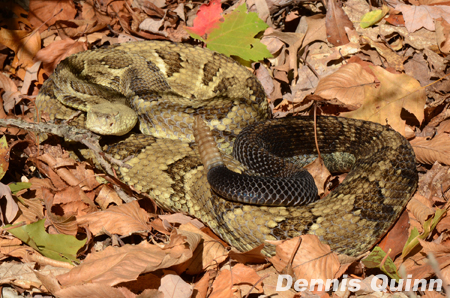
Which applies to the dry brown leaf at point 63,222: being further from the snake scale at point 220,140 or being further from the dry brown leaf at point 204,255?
the dry brown leaf at point 204,255

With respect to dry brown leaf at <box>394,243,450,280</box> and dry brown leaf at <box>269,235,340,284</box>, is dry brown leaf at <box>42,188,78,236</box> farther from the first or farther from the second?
dry brown leaf at <box>394,243,450,280</box>

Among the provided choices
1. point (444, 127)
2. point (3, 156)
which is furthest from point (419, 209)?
point (3, 156)

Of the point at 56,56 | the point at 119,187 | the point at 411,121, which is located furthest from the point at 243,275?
the point at 56,56

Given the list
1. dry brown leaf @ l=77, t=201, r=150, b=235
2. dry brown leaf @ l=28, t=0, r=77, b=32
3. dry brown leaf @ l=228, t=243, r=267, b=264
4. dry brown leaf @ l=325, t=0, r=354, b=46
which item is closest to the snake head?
dry brown leaf @ l=77, t=201, r=150, b=235

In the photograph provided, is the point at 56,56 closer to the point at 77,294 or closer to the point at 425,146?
the point at 77,294

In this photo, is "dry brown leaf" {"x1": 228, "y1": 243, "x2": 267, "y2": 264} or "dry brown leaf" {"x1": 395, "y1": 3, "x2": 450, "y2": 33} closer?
"dry brown leaf" {"x1": 228, "y1": 243, "x2": 267, "y2": 264}

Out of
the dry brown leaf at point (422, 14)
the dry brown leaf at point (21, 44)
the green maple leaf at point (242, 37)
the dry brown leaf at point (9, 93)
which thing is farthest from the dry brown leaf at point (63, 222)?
the dry brown leaf at point (422, 14)
